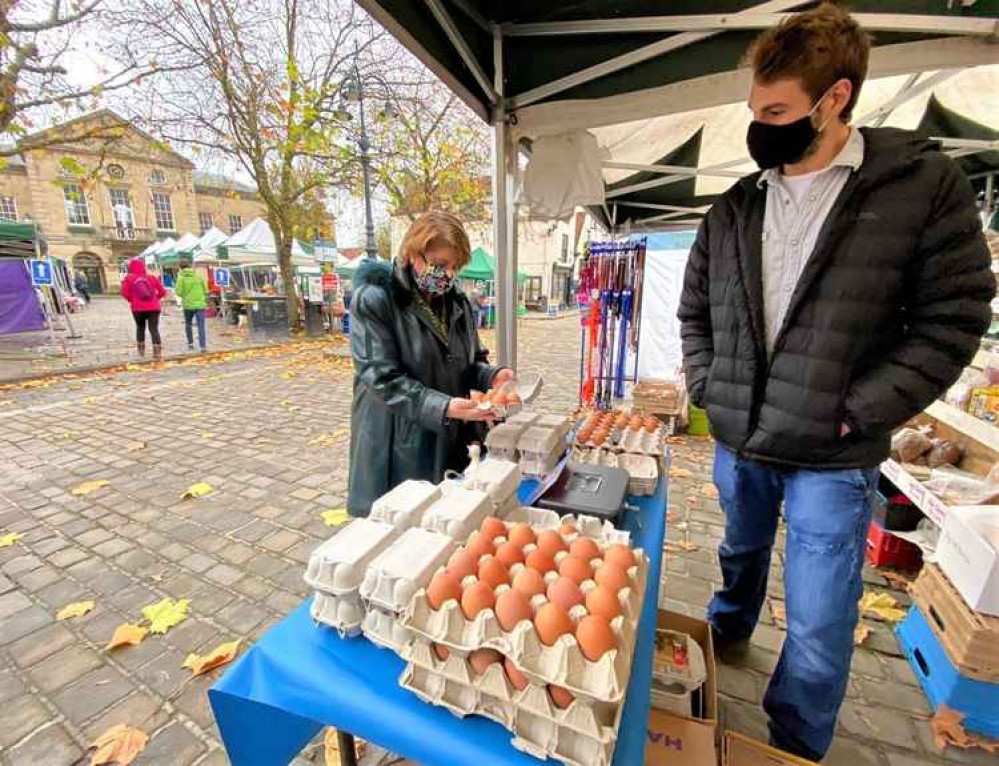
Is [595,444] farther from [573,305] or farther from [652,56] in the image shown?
[573,305]

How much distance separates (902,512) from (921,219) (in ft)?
8.85

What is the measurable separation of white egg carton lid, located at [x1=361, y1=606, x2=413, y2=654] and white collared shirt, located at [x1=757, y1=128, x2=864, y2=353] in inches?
56.4

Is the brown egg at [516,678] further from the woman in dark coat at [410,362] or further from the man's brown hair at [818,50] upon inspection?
the man's brown hair at [818,50]

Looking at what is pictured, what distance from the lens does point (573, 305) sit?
34812 millimetres

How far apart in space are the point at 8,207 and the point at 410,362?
49542 mm

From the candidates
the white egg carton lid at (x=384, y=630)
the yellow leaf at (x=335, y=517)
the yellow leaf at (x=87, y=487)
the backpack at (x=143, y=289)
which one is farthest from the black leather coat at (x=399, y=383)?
the backpack at (x=143, y=289)

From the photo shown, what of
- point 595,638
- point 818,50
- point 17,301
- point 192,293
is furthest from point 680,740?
point 17,301

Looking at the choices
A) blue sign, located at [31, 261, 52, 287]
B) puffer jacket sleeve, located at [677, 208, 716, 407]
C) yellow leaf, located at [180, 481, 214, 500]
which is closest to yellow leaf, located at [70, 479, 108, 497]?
yellow leaf, located at [180, 481, 214, 500]

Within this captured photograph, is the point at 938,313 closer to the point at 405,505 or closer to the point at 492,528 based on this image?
the point at 492,528

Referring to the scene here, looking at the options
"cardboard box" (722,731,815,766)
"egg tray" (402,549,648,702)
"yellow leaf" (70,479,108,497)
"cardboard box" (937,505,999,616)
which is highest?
"egg tray" (402,549,648,702)

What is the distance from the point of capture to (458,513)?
1.29m

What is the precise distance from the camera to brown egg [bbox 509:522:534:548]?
46.3 inches

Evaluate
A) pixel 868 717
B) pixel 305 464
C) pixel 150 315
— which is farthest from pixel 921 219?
pixel 150 315

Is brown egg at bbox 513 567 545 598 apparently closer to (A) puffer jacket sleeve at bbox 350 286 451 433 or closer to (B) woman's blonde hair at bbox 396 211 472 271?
(A) puffer jacket sleeve at bbox 350 286 451 433
